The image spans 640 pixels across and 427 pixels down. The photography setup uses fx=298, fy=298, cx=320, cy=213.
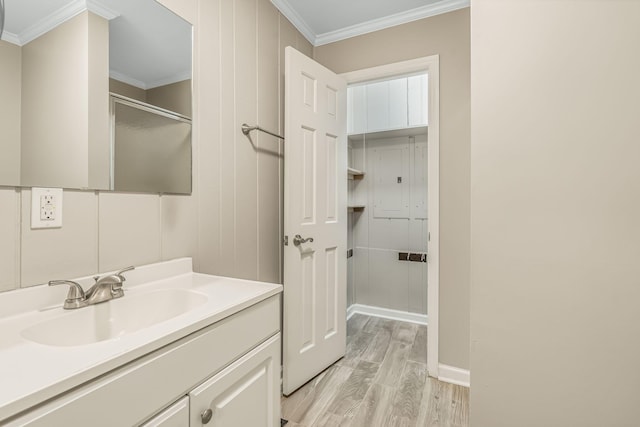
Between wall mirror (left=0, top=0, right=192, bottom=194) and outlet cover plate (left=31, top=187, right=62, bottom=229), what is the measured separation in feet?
0.07

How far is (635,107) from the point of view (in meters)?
0.93

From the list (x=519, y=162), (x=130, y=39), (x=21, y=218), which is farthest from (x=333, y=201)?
(x=21, y=218)

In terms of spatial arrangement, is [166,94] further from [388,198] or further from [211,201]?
[388,198]

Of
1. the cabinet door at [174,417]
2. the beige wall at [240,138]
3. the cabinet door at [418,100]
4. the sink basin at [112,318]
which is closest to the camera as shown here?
the cabinet door at [174,417]

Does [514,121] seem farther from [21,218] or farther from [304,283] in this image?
[21,218]

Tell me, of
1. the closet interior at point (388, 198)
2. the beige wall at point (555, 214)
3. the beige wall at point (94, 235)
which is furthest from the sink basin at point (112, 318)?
the closet interior at point (388, 198)

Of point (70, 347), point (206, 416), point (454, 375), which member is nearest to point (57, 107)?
point (70, 347)

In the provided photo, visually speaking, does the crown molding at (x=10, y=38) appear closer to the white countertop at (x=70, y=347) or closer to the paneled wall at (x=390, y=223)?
the white countertop at (x=70, y=347)

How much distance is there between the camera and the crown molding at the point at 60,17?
2.83 ft

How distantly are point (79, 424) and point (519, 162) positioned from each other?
1.36 metres

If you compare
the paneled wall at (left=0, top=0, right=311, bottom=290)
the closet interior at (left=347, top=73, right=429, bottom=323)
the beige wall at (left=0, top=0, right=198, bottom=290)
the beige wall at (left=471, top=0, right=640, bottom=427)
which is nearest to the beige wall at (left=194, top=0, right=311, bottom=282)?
the paneled wall at (left=0, top=0, right=311, bottom=290)

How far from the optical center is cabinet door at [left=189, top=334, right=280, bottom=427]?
2.64ft

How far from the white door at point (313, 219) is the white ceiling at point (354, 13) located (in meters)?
0.41

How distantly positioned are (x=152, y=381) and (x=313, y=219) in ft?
4.60
